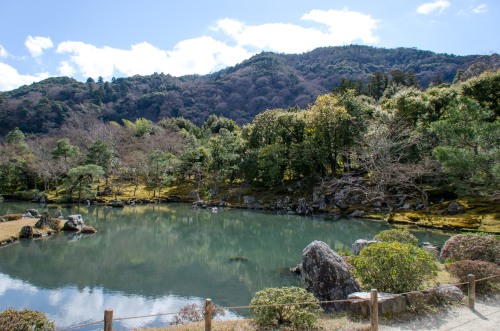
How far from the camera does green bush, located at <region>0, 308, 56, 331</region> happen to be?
274 inches

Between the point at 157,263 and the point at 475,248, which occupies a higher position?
the point at 475,248

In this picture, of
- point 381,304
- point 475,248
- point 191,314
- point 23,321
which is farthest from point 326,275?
point 23,321

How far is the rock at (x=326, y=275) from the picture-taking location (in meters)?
10.4

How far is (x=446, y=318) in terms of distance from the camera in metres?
8.68

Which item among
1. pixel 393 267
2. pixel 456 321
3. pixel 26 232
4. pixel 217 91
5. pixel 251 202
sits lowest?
pixel 26 232

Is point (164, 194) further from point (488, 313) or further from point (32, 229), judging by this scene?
point (488, 313)

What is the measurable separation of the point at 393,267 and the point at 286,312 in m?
3.21

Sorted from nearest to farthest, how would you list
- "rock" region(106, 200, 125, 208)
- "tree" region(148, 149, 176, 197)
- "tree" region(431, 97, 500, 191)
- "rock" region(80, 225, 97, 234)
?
1. "tree" region(431, 97, 500, 191)
2. "rock" region(80, 225, 97, 234)
3. "rock" region(106, 200, 125, 208)
4. "tree" region(148, 149, 176, 197)

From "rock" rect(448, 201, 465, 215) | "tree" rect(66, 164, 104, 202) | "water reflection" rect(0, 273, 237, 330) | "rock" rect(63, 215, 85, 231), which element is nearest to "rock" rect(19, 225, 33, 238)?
"rock" rect(63, 215, 85, 231)

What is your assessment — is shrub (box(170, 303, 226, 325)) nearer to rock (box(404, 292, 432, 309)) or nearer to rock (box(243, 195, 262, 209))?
rock (box(404, 292, 432, 309))

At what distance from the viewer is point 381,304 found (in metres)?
8.55

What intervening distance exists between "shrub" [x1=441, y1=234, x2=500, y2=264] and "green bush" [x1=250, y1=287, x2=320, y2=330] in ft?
23.6

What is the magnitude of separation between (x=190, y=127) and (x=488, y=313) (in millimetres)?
77062

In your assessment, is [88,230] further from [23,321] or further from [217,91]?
[217,91]
